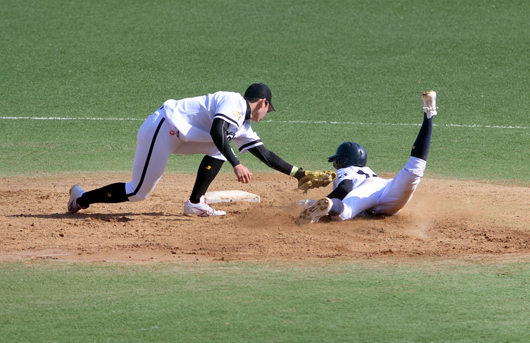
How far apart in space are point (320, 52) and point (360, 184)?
10356 mm

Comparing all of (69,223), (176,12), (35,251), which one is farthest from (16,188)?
(176,12)

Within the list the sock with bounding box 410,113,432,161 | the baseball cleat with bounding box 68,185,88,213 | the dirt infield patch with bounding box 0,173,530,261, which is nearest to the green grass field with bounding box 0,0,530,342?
the dirt infield patch with bounding box 0,173,530,261

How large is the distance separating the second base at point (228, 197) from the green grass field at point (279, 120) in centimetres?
Result: 216

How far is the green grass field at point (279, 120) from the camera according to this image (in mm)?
4082

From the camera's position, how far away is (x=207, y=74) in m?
15.5

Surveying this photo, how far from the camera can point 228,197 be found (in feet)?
26.2

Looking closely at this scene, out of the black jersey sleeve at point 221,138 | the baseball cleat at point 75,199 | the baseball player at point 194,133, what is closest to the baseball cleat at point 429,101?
the baseball player at point 194,133

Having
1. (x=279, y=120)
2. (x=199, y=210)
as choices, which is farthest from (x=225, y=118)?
(x=279, y=120)

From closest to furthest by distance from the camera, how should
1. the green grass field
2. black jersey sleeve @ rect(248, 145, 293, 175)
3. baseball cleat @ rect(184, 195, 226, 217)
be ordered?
1. the green grass field
2. black jersey sleeve @ rect(248, 145, 293, 175)
3. baseball cleat @ rect(184, 195, 226, 217)

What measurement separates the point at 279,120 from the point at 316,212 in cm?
665

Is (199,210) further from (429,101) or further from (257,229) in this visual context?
(429,101)

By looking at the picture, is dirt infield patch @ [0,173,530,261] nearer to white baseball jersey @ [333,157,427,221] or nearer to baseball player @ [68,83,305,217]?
white baseball jersey @ [333,157,427,221]

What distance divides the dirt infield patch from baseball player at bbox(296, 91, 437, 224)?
0.50 feet

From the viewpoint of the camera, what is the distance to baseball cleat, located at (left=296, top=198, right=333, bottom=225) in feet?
20.3
